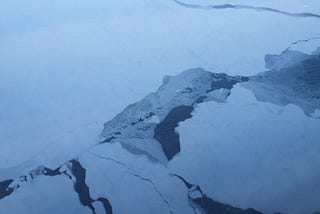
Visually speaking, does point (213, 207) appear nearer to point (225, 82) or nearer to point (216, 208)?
point (216, 208)

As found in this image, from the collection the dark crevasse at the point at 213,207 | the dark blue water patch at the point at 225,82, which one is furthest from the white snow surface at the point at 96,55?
the dark crevasse at the point at 213,207

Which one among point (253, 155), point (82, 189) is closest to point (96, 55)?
point (82, 189)

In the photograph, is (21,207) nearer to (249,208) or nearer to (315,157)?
(249,208)

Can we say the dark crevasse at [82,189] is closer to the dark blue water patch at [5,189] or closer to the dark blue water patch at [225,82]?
the dark blue water patch at [5,189]

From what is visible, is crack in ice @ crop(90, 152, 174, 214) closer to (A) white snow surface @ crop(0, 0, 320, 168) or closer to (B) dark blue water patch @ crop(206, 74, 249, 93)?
(A) white snow surface @ crop(0, 0, 320, 168)

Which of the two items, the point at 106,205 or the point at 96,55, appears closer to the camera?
the point at 106,205
